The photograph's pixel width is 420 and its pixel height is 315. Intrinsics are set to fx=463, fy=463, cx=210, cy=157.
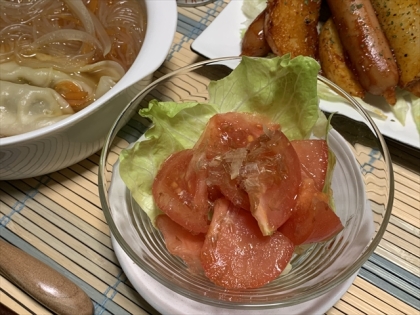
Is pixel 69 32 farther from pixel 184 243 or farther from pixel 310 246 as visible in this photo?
pixel 310 246

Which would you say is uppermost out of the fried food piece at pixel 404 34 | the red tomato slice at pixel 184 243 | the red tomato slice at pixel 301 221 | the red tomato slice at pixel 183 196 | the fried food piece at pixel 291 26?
the fried food piece at pixel 404 34

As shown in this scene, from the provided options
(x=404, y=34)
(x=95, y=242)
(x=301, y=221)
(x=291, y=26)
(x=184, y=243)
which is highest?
(x=404, y=34)

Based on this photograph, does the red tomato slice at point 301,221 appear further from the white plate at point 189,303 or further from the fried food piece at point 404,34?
the fried food piece at point 404,34

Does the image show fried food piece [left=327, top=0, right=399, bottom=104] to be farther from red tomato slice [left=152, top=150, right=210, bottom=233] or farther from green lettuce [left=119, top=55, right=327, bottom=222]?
red tomato slice [left=152, top=150, right=210, bottom=233]

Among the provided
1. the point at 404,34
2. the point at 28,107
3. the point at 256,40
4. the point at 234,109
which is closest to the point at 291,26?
the point at 256,40

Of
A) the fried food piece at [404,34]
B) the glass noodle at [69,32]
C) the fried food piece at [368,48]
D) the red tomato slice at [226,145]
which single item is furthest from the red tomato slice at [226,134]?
the fried food piece at [404,34]

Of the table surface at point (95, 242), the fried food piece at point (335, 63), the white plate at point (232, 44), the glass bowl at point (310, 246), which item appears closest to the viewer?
the glass bowl at point (310, 246)
